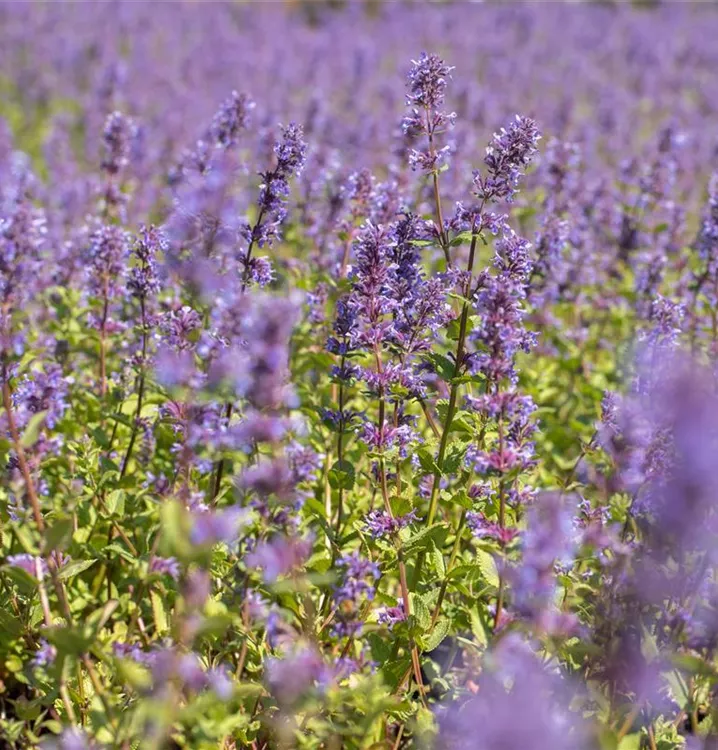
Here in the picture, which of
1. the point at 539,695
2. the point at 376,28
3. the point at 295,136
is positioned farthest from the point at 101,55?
the point at 539,695

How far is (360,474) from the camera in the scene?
3.85m

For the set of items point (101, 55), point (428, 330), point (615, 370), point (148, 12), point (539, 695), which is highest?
point (148, 12)

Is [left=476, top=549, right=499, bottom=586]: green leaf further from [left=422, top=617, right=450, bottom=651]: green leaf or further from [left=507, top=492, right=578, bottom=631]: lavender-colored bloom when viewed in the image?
[left=507, top=492, right=578, bottom=631]: lavender-colored bloom

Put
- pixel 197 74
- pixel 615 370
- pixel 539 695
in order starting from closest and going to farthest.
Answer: pixel 539 695, pixel 615 370, pixel 197 74

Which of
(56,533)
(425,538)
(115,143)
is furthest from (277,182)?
(115,143)

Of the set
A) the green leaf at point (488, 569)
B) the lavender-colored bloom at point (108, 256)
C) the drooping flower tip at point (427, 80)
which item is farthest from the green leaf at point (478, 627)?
the lavender-colored bloom at point (108, 256)

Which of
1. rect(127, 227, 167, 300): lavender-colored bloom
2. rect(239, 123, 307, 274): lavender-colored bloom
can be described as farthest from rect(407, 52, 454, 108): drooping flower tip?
rect(127, 227, 167, 300): lavender-colored bloom

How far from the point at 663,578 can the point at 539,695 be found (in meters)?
0.68

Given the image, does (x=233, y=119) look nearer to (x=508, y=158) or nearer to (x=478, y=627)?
(x=508, y=158)

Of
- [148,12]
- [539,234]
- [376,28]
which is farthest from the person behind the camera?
[376,28]

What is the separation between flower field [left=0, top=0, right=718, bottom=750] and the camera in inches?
88.4

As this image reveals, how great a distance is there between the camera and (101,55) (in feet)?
44.1

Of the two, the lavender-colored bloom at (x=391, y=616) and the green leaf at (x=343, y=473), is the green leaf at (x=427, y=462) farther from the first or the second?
the lavender-colored bloom at (x=391, y=616)

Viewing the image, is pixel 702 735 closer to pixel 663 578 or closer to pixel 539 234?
pixel 663 578
